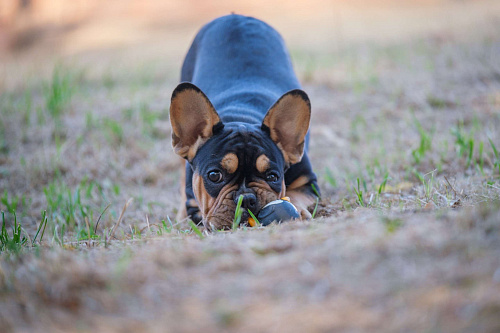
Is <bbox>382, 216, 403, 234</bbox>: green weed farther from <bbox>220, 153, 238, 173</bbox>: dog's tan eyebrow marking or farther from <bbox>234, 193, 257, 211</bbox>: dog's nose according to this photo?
<bbox>220, 153, 238, 173</bbox>: dog's tan eyebrow marking

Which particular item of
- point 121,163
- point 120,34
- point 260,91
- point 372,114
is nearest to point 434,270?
point 260,91

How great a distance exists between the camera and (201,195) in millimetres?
3615

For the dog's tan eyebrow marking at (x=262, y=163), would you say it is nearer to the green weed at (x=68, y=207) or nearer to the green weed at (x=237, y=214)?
the green weed at (x=237, y=214)

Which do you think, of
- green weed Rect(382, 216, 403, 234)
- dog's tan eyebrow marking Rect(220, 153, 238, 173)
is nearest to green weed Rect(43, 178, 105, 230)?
dog's tan eyebrow marking Rect(220, 153, 238, 173)

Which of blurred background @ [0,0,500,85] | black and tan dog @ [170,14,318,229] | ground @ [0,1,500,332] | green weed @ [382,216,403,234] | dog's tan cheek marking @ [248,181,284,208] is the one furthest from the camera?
blurred background @ [0,0,500,85]

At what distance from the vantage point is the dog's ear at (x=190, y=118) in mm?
3531

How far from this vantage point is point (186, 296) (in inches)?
65.6

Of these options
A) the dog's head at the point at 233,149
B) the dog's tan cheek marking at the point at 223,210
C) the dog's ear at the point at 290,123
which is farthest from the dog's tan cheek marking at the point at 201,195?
the dog's ear at the point at 290,123

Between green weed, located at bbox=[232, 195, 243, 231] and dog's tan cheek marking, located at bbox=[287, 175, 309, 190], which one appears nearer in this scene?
green weed, located at bbox=[232, 195, 243, 231]

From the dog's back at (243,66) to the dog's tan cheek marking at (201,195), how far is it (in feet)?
3.06

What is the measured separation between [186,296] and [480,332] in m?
0.97

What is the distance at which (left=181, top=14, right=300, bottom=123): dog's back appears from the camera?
14.6ft

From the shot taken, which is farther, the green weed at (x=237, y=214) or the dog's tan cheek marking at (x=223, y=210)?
the dog's tan cheek marking at (x=223, y=210)

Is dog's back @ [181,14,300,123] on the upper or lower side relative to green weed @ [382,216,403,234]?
upper
